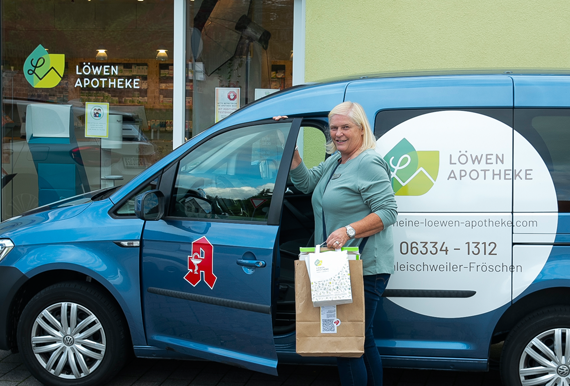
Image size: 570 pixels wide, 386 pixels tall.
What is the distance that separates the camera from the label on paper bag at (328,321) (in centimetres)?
287

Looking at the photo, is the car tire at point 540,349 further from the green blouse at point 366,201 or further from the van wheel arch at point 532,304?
the green blouse at point 366,201

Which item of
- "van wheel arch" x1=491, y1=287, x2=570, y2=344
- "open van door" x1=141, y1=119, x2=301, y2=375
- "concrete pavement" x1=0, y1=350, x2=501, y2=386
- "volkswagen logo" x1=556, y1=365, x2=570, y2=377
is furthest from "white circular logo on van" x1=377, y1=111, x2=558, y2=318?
"concrete pavement" x1=0, y1=350, x2=501, y2=386

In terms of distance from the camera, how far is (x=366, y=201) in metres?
2.94

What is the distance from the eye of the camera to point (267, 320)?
3219mm

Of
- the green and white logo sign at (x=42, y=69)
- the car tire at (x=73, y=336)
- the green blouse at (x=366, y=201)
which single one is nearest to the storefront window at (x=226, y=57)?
the green and white logo sign at (x=42, y=69)

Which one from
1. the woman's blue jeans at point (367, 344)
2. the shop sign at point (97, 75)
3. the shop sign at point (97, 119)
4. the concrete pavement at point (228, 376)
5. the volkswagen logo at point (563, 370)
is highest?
the shop sign at point (97, 75)

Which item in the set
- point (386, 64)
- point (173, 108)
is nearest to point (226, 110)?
point (173, 108)

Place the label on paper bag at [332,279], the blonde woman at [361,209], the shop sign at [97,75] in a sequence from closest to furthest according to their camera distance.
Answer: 1. the label on paper bag at [332,279]
2. the blonde woman at [361,209]
3. the shop sign at [97,75]

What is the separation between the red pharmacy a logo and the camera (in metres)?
3.34

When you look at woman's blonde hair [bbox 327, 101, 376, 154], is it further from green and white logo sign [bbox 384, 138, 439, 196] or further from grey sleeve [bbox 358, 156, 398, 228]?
green and white logo sign [bbox 384, 138, 439, 196]

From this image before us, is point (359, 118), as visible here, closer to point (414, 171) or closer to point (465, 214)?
point (414, 171)

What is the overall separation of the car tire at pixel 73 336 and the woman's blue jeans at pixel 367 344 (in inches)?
55.6

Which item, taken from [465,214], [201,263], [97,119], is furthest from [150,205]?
[97,119]

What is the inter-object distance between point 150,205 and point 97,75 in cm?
465
